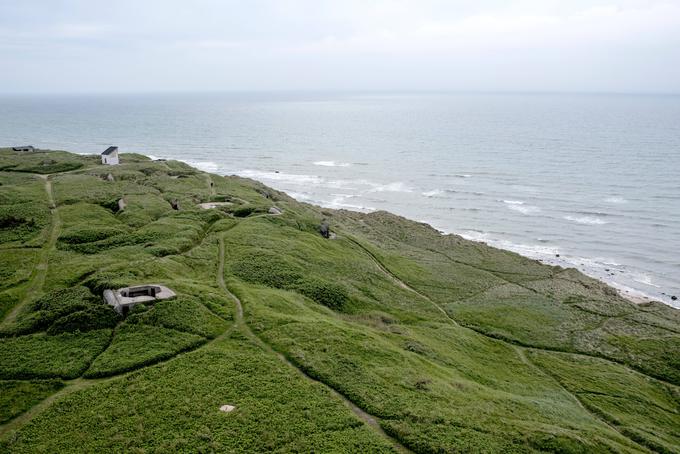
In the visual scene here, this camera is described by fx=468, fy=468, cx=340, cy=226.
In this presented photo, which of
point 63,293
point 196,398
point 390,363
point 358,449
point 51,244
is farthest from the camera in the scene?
point 51,244

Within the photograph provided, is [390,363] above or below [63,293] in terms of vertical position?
below

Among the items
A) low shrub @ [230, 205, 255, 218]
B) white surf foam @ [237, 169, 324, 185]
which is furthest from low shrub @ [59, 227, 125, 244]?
white surf foam @ [237, 169, 324, 185]

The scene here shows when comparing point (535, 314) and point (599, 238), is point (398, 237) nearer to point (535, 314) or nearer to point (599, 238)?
point (535, 314)

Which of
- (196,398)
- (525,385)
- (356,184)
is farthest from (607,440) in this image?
(356,184)

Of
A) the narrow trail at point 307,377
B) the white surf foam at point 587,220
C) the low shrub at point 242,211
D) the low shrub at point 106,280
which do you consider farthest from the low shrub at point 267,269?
the white surf foam at point 587,220

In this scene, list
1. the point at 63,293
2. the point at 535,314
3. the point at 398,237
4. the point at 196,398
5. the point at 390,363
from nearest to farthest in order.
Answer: the point at 196,398
the point at 390,363
the point at 63,293
the point at 535,314
the point at 398,237

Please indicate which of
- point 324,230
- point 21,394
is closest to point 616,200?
point 324,230

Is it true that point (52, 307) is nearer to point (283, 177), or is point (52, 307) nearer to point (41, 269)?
point (41, 269)

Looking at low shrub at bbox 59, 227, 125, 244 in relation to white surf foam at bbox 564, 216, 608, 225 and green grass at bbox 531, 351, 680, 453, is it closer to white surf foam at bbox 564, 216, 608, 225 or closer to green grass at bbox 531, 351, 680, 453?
green grass at bbox 531, 351, 680, 453
